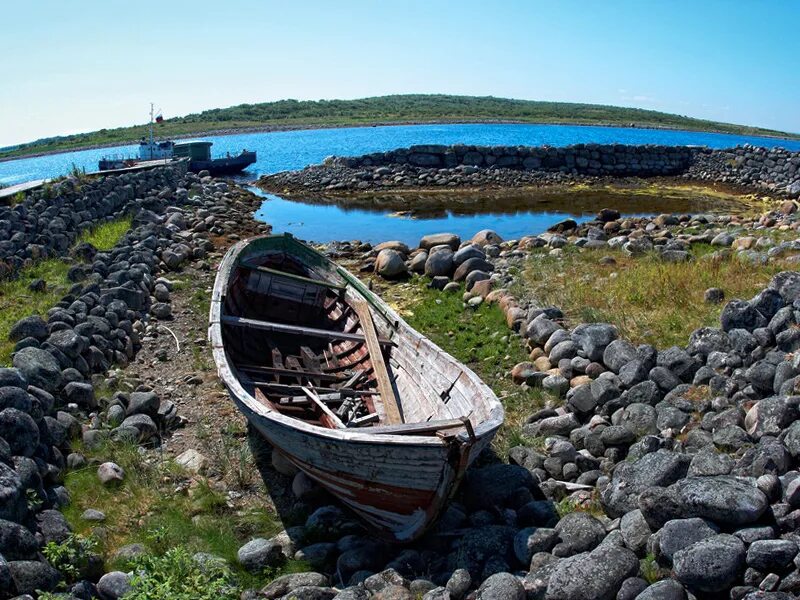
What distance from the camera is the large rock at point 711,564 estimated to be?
4.04m

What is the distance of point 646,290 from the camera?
10.1 metres

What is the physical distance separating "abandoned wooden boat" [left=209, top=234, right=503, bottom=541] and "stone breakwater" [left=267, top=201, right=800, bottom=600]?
21.3 inches

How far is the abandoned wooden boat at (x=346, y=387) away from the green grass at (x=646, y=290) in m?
3.02

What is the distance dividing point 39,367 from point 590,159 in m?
33.7

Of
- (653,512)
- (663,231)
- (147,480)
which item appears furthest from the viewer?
(663,231)

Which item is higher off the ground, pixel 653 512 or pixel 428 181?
pixel 428 181

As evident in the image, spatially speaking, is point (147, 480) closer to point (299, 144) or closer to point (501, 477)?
point (501, 477)

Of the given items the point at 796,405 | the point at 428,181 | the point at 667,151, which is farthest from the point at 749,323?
the point at 667,151

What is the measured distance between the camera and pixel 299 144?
6581 cm

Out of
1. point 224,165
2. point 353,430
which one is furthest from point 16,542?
point 224,165

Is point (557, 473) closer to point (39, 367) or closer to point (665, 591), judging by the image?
point (665, 591)

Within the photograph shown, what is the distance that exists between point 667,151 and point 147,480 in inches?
1451

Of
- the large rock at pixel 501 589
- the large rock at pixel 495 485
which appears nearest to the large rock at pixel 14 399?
the large rock at pixel 495 485

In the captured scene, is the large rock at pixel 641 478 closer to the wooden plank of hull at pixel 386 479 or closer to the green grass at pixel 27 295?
the wooden plank of hull at pixel 386 479
